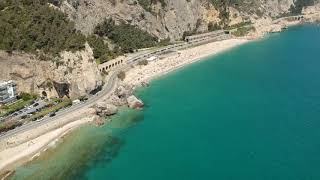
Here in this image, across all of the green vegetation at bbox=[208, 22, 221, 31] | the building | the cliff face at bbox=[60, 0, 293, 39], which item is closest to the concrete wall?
the cliff face at bbox=[60, 0, 293, 39]

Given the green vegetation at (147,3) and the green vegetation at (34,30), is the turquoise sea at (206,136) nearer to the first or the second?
the green vegetation at (34,30)

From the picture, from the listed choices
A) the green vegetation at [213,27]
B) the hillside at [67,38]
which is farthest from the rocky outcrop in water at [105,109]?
the green vegetation at [213,27]

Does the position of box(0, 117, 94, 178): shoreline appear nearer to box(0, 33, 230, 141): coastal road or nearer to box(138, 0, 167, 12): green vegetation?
box(0, 33, 230, 141): coastal road

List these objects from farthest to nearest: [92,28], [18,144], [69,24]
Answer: [92,28] < [69,24] < [18,144]

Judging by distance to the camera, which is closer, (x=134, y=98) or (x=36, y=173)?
(x=36, y=173)

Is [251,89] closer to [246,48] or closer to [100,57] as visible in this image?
[100,57]

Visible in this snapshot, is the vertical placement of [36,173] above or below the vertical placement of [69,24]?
below

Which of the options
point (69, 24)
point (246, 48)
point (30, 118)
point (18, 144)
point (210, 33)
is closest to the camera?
point (18, 144)

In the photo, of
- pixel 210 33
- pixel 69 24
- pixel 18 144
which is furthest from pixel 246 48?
pixel 18 144
